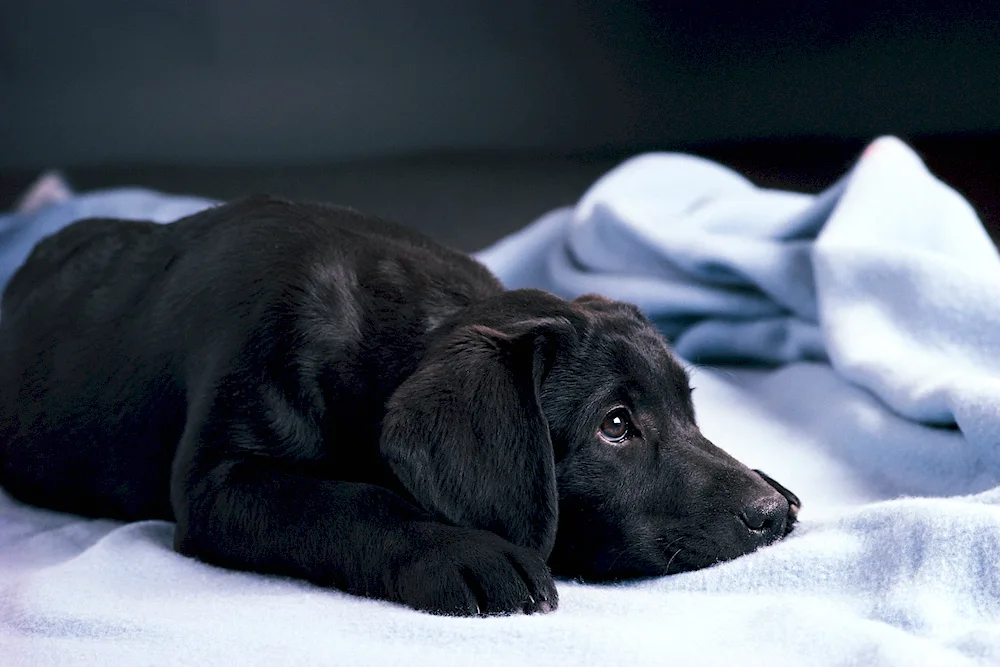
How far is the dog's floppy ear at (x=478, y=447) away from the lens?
1598mm

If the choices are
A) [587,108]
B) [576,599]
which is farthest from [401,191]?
[576,599]

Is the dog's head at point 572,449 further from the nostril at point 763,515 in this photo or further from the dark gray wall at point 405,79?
the dark gray wall at point 405,79

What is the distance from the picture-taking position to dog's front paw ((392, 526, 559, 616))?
1492 millimetres

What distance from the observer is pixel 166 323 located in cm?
211

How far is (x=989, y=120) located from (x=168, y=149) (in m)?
3.36

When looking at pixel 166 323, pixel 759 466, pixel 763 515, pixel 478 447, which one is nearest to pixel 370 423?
pixel 478 447

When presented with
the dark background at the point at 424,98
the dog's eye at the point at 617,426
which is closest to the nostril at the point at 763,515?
the dog's eye at the point at 617,426

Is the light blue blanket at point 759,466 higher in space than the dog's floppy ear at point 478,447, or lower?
lower

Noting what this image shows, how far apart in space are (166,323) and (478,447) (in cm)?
83

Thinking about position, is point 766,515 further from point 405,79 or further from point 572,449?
point 405,79

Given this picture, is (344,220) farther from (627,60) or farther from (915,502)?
(627,60)

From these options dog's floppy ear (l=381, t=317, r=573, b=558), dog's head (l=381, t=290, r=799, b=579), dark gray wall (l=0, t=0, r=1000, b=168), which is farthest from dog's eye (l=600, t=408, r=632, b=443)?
dark gray wall (l=0, t=0, r=1000, b=168)

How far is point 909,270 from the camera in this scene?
2.62 meters

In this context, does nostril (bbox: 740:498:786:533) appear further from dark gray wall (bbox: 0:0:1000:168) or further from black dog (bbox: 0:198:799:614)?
dark gray wall (bbox: 0:0:1000:168)
